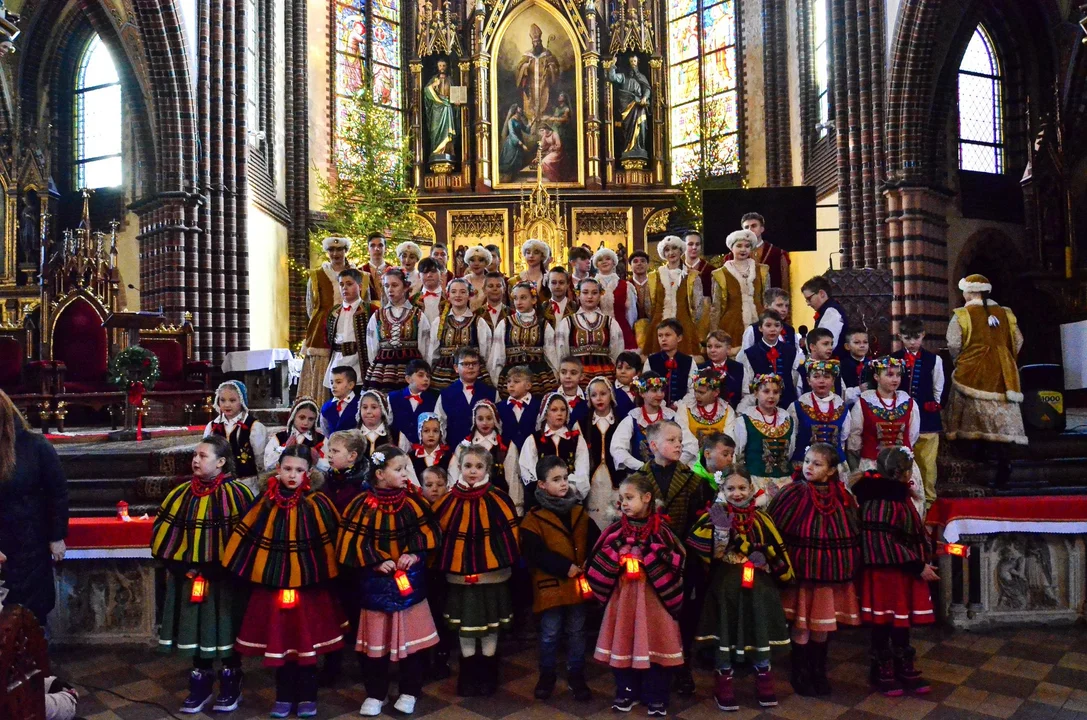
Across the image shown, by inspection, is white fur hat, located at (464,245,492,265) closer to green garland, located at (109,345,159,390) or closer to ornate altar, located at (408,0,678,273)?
green garland, located at (109,345,159,390)

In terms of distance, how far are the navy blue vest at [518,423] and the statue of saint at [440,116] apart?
13.9 metres

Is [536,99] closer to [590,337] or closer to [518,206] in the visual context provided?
[518,206]

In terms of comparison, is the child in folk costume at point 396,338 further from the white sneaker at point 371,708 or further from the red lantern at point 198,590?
the white sneaker at point 371,708

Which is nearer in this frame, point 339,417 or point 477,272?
point 339,417

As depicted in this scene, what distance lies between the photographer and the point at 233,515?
4.21 meters

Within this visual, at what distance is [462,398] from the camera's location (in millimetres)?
5332

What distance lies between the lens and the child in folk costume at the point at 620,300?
6.61 metres

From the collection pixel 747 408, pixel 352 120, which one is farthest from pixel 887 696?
pixel 352 120

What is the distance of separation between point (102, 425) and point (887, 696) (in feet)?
31.7

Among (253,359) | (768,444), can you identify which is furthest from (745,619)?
(253,359)

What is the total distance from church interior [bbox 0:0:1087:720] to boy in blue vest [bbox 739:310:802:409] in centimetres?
91

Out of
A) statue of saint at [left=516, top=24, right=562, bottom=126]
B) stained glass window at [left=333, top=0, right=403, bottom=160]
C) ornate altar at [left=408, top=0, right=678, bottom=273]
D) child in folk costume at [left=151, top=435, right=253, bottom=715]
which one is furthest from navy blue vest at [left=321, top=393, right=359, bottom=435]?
statue of saint at [left=516, top=24, right=562, bottom=126]

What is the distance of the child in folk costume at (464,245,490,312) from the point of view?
6383 millimetres

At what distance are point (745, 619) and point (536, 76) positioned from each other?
16528 millimetres
